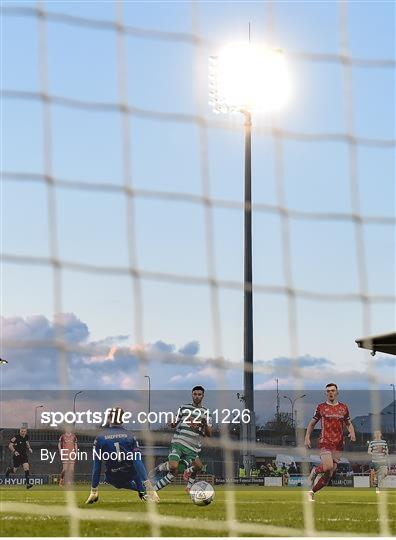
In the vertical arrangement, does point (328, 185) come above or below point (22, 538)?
above

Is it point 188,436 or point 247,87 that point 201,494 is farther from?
point 247,87

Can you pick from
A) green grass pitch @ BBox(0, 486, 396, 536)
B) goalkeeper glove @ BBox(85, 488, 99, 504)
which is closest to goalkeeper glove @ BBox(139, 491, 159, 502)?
green grass pitch @ BBox(0, 486, 396, 536)

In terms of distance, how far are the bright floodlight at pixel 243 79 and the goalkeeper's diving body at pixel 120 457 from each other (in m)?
6.89

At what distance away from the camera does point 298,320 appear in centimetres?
781

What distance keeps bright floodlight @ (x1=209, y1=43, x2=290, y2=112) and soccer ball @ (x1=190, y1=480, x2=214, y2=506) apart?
6889 mm

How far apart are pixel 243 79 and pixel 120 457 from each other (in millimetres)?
8535

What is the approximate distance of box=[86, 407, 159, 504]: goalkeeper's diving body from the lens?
39.2 feet

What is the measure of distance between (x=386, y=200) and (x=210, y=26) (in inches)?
57.9

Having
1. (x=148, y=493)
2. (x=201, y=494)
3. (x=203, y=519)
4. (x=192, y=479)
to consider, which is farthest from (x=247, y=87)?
(x=203, y=519)

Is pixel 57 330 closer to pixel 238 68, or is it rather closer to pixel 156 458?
pixel 238 68

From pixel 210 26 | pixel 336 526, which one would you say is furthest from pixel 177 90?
pixel 336 526

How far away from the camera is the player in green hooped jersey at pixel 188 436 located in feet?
39.1

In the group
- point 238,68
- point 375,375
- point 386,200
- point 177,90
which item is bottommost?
point 375,375

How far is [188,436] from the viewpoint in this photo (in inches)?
488
